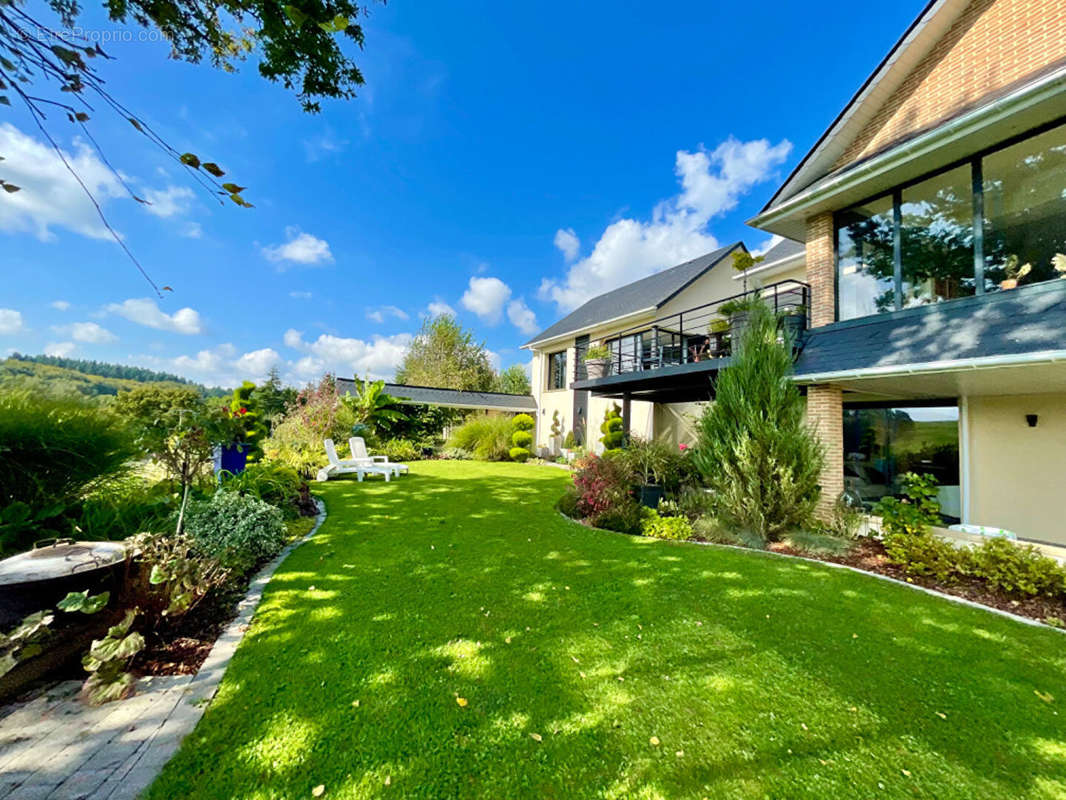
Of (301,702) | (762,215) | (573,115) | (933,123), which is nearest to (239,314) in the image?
(573,115)

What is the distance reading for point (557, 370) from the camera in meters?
21.8

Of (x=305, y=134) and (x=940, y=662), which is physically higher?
(x=305, y=134)

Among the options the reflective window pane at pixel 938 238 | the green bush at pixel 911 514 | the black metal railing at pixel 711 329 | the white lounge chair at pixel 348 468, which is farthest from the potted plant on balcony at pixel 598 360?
the green bush at pixel 911 514

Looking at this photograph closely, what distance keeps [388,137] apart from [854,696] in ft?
43.8

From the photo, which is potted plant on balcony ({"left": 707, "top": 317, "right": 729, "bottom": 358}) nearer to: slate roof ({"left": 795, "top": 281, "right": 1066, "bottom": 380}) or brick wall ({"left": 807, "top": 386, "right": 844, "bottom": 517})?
slate roof ({"left": 795, "top": 281, "right": 1066, "bottom": 380})

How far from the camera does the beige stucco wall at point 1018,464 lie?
22.4 feet

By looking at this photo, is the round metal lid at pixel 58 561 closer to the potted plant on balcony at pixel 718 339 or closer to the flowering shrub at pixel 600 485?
the flowering shrub at pixel 600 485

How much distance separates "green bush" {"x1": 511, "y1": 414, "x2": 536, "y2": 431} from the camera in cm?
1995

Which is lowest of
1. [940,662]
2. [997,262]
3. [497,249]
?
[940,662]

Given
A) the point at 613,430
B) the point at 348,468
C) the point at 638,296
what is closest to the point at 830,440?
the point at 613,430

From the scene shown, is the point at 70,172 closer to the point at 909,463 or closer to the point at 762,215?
the point at 762,215

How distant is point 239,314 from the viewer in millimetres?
14070

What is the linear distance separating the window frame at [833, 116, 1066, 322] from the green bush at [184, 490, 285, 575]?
10.2m

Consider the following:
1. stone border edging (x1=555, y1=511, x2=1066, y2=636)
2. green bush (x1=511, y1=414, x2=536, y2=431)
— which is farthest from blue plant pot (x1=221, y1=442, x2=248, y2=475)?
green bush (x1=511, y1=414, x2=536, y2=431)
